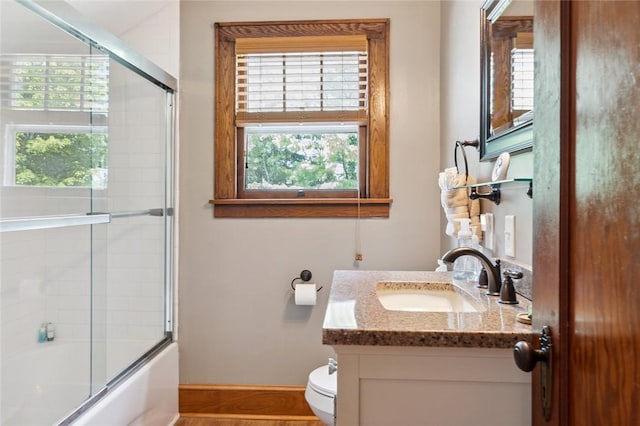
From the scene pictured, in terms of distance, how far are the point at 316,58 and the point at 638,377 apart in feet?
6.81

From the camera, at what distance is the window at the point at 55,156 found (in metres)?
1.86

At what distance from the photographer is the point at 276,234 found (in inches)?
89.0

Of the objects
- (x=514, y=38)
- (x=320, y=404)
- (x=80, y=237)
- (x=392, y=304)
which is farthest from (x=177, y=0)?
(x=320, y=404)

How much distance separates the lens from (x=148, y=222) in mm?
2232

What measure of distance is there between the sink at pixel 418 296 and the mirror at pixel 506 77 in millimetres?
481

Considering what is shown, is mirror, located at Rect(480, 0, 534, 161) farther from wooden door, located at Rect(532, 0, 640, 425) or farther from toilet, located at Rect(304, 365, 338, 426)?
toilet, located at Rect(304, 365, 338, 426)

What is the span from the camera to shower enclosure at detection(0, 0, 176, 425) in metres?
1.75

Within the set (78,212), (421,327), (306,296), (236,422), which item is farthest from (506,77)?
(236,422)

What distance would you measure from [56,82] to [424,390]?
2005mm

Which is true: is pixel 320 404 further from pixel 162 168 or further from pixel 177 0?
pixel 177 0

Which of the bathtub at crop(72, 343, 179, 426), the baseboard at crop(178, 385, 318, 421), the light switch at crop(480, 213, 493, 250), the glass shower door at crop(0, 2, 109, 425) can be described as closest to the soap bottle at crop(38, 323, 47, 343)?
the glass shower door at crop(0, 2, 109, 425)

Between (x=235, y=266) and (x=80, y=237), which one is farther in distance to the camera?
(x=235, y=266)

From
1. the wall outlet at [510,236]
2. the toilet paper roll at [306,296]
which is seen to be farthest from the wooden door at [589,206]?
the toilet paper roll at [306,296]

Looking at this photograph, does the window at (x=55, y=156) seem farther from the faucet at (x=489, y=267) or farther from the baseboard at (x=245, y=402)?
the faucet at (x=489, y=267)
